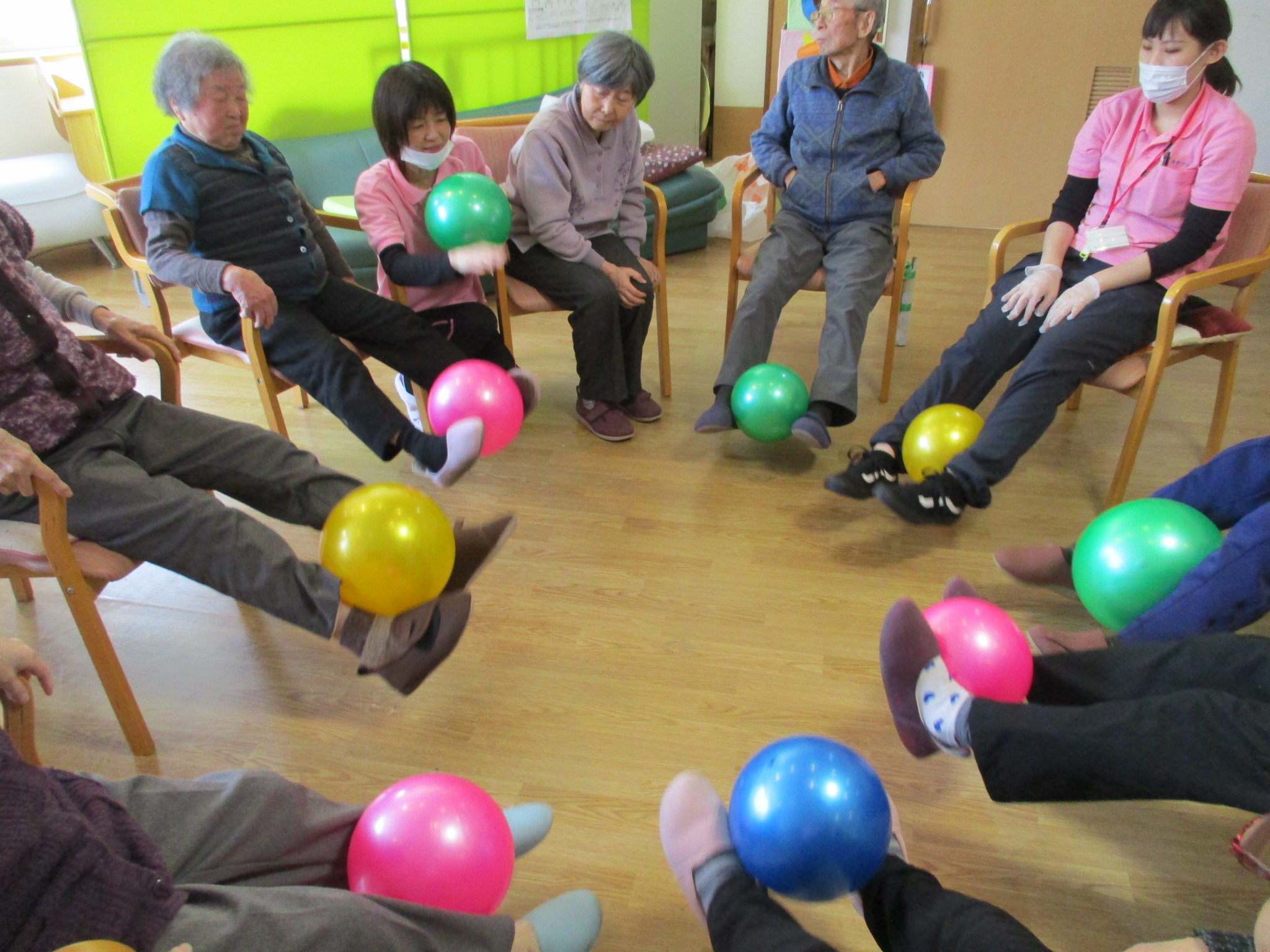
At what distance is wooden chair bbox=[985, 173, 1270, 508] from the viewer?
6.86 feet

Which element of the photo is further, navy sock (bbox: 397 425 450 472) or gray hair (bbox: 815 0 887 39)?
gray hair (bbox: 815 0 887 39)

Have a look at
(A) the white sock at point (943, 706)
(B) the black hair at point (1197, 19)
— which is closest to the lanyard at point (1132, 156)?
(B) the black hair at point (1197, 19)

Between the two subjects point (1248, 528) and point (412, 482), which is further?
point (412, 482)

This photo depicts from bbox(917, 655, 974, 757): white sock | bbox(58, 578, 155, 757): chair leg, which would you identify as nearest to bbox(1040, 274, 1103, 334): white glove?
bbox(917, 655, 974, 757): white sock

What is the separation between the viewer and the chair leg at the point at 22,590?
6.67 feet

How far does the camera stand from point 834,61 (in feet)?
8.93

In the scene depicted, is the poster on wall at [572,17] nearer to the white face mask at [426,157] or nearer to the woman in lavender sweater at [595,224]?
the woman in lavender sweater at [595,224]

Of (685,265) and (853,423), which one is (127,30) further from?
(853,423)

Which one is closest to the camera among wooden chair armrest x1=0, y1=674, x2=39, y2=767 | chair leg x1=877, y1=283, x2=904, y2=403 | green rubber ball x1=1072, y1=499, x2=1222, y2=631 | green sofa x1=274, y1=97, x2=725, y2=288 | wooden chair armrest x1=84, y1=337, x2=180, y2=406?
wooden chair armrest x1=0, y1=674, x2=39, y2=767

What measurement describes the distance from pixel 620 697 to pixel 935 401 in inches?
47.5

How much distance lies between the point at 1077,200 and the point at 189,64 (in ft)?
7.44

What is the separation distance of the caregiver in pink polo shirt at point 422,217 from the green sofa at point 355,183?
922 mm

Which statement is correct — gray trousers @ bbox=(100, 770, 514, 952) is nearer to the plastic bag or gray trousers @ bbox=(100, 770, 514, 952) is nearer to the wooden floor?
the wooden floor

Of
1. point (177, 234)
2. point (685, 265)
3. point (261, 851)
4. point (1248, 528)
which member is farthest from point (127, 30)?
point (1248, 528)
